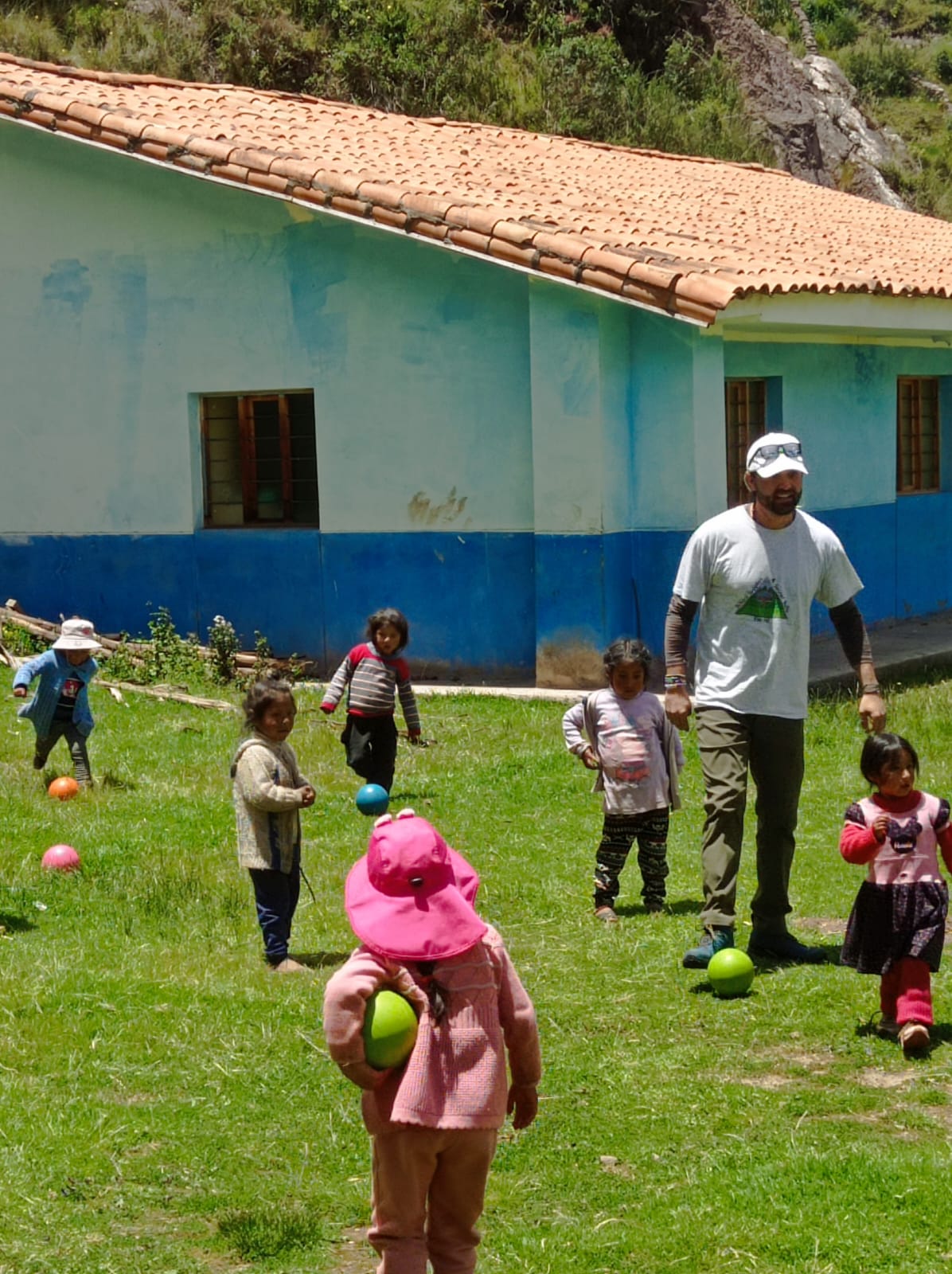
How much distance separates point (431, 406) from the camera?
14719mm

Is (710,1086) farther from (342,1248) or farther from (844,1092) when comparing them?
(342,1248)

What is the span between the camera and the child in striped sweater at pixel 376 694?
388 inches

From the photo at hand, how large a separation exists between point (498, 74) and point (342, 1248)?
29.5 meters

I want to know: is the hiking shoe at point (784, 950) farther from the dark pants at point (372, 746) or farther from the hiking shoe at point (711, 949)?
the dark pants at point (372, 746)

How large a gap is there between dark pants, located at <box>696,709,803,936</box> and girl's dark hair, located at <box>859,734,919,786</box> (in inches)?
32.1

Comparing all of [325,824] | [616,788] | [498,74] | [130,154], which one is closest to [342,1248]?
[616,788]

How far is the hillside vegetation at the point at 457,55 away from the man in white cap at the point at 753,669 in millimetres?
24675

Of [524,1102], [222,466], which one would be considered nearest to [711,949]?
[524,1102]

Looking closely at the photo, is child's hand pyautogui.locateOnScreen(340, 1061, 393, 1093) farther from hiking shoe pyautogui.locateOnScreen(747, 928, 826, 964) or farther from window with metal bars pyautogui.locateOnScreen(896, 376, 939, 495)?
window with metal bars pyautogui.locateOnScreen(896, 376, 939, 495)

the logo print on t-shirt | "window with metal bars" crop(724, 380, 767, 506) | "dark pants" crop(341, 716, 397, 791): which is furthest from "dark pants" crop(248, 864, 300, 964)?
"window with metal bars" crop(724, 380, 767, 506)

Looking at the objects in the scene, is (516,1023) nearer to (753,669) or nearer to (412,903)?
(412,903)

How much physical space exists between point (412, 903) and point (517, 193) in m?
12.7

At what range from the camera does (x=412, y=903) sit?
3908 millimetres

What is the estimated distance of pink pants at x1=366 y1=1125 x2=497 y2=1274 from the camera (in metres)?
3.89
